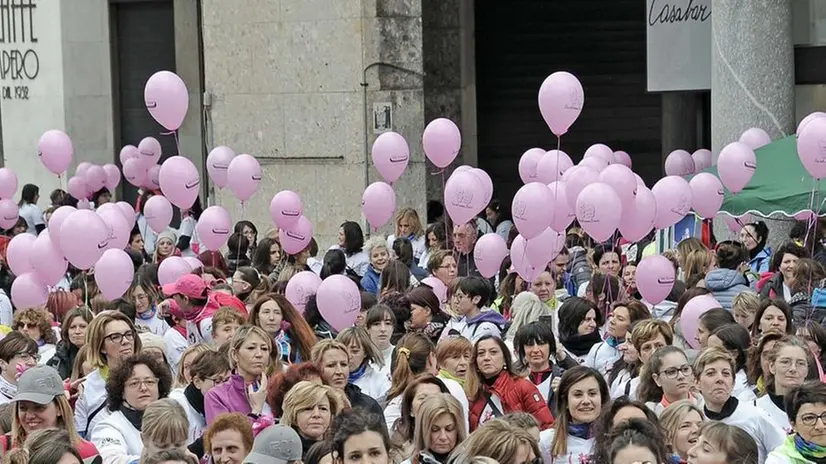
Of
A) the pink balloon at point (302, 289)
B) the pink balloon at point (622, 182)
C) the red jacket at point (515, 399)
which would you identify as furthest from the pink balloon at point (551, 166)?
the red jacket at point (515, 399)

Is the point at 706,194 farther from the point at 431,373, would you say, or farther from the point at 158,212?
the point at 431,373

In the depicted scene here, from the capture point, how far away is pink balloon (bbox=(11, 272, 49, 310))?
1380 cm

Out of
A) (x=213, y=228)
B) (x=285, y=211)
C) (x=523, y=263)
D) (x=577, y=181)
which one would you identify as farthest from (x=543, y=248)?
(x=213, y=228)

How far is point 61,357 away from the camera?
36.8 feet

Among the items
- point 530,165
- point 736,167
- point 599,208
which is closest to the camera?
point 599,208

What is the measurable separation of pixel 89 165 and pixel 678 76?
295 inches

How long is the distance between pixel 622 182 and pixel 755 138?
4.19 metres

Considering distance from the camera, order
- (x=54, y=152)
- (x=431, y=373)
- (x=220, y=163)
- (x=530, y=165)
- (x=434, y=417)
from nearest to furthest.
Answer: (x=434, y=417) < (x=431, y=373) < (x=530, y=165) < (x=220, y=163) < (x=54, y=152)

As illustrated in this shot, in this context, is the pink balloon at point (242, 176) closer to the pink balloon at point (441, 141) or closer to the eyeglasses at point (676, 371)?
the pink balloon at point (441, 141)

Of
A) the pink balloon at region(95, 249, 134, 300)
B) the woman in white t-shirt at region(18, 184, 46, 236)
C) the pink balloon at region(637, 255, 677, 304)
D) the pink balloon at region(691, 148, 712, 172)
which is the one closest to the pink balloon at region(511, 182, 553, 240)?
the pink balloon at region(637, 255, 677, 304)

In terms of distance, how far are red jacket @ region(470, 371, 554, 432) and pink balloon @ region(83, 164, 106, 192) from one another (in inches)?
512

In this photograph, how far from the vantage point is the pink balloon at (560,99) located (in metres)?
14.8

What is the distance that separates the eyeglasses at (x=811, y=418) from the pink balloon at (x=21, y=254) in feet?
25.8

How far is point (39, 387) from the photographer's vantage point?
858cm
